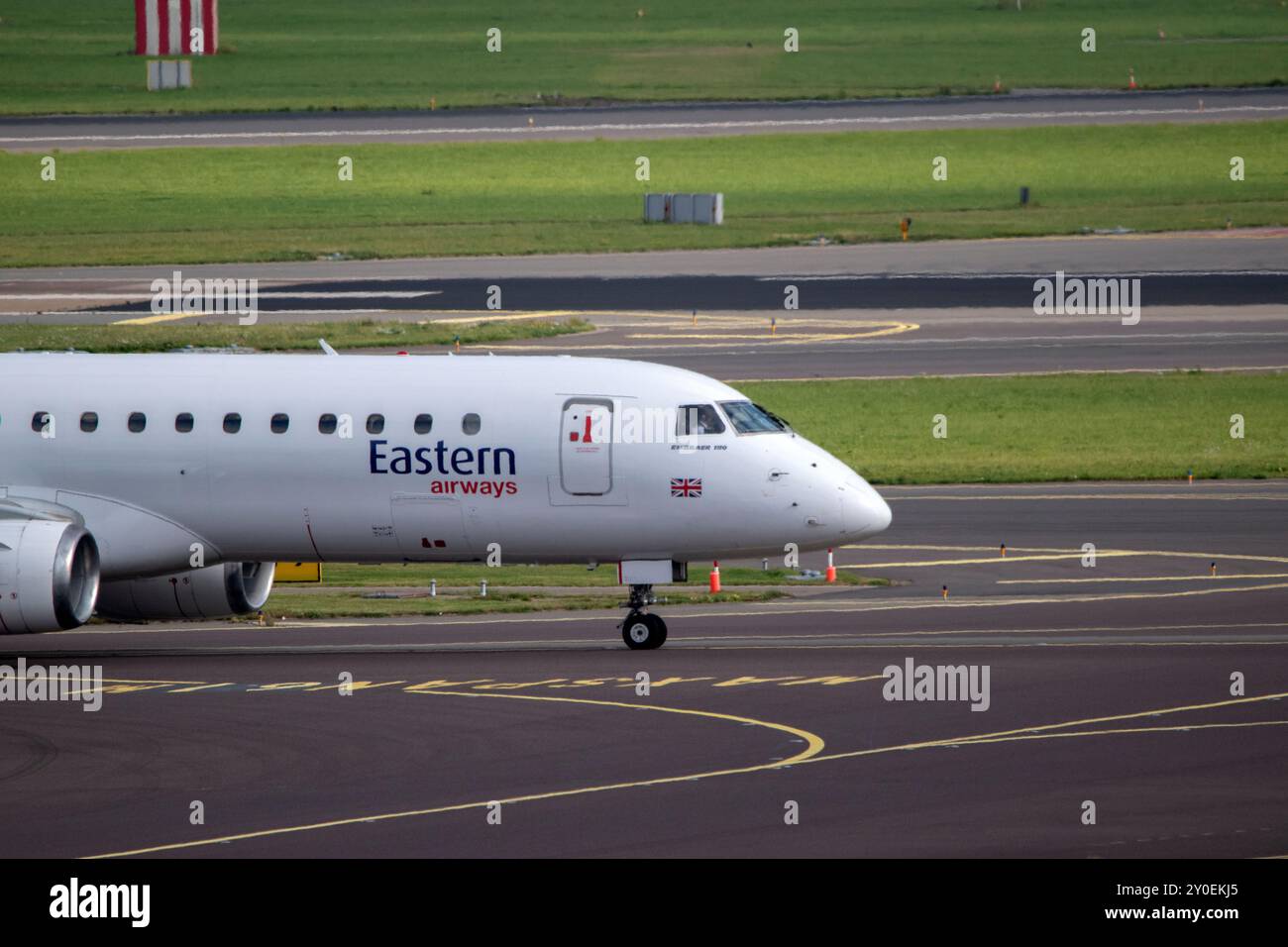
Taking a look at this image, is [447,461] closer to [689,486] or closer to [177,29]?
[689,486]

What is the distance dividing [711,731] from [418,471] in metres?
8.64

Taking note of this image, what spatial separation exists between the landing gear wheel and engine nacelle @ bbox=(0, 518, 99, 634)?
8523 mm

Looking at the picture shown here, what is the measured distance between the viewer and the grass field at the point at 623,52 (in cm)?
14000

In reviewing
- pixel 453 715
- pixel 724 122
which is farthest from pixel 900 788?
pixel 724 122

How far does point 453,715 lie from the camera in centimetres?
2773

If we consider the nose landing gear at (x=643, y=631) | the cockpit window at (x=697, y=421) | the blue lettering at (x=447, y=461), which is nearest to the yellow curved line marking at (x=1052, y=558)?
the cockpit window at (x=697, y=421)

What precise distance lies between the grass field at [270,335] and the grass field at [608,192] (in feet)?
66.3

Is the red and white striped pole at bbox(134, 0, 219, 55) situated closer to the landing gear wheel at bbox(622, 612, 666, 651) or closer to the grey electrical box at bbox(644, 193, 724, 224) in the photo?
the grey electrical box at bbox(644, 193, 724, 224)

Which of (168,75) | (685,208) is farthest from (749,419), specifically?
(168,75)

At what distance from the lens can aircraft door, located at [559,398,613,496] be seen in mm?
32844

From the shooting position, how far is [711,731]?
2652 cm

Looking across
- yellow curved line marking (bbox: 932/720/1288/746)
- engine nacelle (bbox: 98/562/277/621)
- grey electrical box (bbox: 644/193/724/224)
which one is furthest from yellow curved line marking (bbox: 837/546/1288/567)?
grey electrical box (bbox: 644/193/724/224)
